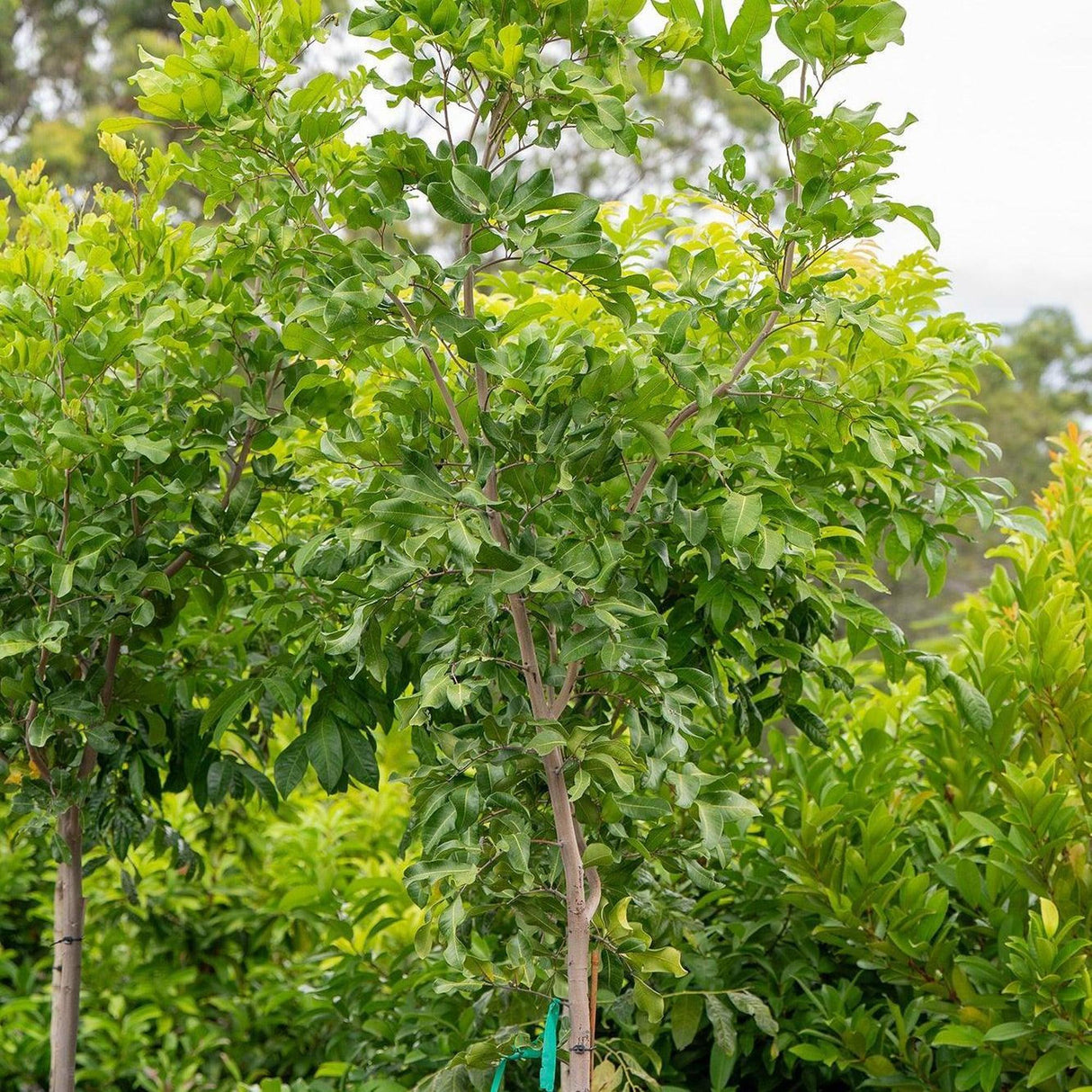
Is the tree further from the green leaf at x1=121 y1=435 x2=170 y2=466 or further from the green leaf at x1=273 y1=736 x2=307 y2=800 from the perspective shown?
the green leaf at x1=273 y1=736 x2=307 y2=800

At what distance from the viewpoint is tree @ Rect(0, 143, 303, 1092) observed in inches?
75.8

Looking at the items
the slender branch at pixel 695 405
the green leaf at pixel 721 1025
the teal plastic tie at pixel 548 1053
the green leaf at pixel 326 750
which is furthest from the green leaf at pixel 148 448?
the green leaf at pixel 721 1025

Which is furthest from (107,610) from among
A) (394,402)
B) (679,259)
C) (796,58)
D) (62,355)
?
(796,58)

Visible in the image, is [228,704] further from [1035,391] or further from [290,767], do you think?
[1035,391]

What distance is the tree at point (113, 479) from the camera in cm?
192

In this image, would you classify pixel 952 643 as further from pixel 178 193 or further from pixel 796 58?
pixel 178 193

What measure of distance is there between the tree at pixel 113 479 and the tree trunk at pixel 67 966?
11mm

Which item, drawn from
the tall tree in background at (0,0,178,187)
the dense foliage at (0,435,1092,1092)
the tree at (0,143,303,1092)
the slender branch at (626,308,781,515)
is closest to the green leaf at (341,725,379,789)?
the tree at (0,143,303,1092)

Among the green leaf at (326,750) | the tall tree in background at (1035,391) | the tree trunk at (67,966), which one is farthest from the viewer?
the tall tree in background at (1035,391)

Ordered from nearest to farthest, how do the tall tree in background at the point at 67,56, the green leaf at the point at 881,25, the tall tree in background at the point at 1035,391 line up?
the green leaf at the point at 881,25
the tall tree in background at the point at 67,56
the tall tree in background at the point at 1035,391

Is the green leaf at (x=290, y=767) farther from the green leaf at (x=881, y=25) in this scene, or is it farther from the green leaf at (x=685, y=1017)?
the green leaf at (x=881, y=25)

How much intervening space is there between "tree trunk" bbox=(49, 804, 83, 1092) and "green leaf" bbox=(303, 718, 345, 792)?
65 centimetres

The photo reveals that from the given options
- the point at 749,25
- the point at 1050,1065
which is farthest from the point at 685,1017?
the point at 749,25

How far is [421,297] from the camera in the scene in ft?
5.19
